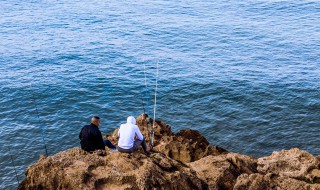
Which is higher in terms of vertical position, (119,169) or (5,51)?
(119,169)

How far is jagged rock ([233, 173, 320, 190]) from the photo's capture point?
33.0 ft

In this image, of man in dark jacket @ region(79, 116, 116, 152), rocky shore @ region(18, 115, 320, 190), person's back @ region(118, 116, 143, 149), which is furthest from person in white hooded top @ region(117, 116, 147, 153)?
rocky shore @ region(18, 115, 320, 190)

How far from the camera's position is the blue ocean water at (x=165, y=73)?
22656 mm

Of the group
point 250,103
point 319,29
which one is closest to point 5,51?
point 250,103

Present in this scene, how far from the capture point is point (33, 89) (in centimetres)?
2841

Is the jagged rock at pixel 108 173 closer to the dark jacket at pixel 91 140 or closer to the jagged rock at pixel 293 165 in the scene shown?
the dark jacket at pixel 91 140

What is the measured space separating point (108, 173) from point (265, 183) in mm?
3556

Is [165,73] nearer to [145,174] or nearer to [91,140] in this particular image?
[91,140]

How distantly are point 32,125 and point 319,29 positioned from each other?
2992 centimetres

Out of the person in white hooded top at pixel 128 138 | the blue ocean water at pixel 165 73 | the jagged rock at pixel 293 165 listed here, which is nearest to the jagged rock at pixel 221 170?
the jagged rock at pixel 293 165

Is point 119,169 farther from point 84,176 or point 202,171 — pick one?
point 202,171

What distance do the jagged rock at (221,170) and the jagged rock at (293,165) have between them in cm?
127

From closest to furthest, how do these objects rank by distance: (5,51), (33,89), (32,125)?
(32,125)
(33,89)
(5,51)

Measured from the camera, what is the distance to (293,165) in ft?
43.3
